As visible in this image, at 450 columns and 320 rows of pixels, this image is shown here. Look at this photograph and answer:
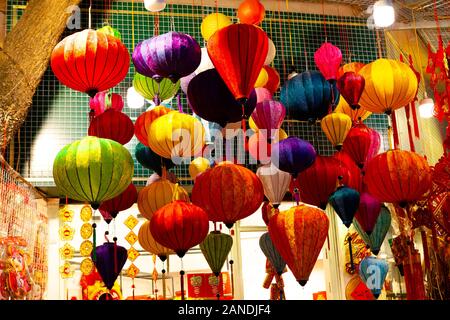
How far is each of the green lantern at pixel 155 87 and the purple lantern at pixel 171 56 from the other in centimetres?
47

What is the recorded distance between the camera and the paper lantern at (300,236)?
289cm

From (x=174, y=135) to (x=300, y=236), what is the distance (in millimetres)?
756

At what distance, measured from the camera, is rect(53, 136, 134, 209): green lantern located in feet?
8.99

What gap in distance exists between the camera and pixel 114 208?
3.37m

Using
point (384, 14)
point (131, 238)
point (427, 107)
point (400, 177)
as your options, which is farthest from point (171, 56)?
point (427, 107)

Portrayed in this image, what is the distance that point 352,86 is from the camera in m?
3.24

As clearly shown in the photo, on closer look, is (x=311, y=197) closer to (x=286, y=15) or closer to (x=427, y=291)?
(x=427, y=291)

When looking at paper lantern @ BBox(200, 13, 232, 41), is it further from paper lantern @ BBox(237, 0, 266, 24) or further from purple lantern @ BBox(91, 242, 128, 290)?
purple lantern @ BBox(91, 242, 128, 290)

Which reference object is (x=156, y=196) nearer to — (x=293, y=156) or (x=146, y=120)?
(x=146, y=120)

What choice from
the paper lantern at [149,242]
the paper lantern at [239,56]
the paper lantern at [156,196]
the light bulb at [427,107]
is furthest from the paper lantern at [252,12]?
the light bulb at [427,107]

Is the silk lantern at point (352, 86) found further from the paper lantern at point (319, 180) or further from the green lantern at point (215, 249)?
the green lantern at point (215, 249)

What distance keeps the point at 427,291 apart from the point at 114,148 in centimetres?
253

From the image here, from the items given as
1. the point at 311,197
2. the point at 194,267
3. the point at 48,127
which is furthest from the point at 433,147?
the point at 48,127

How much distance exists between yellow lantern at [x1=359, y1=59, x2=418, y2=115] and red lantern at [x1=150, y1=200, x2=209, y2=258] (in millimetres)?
1093
